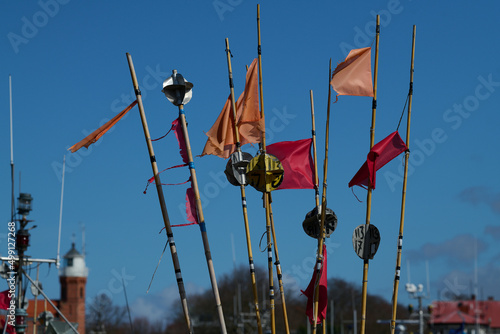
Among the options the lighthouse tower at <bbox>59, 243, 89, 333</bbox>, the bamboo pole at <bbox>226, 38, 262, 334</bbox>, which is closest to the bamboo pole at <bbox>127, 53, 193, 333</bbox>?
the bamboo pole at <bbox>226, 38, 262, 334</bbox>

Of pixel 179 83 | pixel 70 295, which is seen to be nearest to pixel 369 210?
pixel 179 83

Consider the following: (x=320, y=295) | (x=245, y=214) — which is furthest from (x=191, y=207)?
(x=320, y=295)

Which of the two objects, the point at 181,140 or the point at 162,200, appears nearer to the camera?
the point at 162,200

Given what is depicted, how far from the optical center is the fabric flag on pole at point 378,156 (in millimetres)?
7938

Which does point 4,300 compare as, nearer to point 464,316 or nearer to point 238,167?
point 238,167

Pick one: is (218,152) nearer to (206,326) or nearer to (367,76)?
(367,76)

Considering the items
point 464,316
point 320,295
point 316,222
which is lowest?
point 320,295

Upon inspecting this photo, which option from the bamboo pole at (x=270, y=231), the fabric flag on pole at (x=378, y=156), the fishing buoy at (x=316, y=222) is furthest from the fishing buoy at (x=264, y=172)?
the fabric flag on pole at (x=378, y=156)

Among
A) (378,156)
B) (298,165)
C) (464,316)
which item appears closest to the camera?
(378,156)

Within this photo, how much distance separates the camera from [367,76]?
26.9ft

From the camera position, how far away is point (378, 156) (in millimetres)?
→ 8023

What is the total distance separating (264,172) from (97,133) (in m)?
1.64

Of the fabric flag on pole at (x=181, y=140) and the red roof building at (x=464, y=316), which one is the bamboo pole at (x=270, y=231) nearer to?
the fabric flag on pole at (x=181, y=140)

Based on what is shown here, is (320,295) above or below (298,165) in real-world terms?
below
